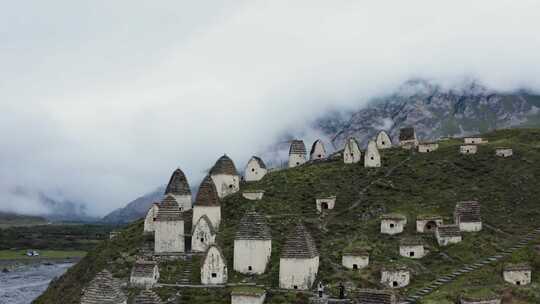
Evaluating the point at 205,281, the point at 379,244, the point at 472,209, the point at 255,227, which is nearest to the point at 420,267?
the point at 379,244

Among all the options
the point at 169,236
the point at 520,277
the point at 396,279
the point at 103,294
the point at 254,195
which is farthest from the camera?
the point at 254,195

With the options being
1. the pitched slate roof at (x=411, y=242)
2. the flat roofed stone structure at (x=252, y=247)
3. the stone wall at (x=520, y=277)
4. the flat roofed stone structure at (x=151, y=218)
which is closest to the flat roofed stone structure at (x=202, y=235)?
the flat roofed stone structure at (x=252, y=247)

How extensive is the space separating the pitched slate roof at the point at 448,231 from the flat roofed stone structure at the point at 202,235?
2156 centimetres

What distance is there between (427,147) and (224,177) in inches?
1055

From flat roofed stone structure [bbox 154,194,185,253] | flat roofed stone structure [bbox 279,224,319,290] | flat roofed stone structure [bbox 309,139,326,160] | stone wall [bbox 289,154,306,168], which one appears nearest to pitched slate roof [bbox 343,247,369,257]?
flat roofed stone structure [bbox 279,224,319,290]

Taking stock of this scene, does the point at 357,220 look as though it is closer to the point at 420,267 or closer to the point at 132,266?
the point at 420,267

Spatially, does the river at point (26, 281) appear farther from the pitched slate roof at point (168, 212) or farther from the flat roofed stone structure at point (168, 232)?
the pitched slate roof at point (168, 212)

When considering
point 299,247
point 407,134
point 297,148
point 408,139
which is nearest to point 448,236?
point 299,247

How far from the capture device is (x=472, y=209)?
57688mm

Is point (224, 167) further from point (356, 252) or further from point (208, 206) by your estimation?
point (356, 252)

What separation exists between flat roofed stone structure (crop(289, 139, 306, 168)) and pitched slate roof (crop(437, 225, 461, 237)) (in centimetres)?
3453

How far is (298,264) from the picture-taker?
50938mm

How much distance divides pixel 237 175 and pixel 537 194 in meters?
34.0

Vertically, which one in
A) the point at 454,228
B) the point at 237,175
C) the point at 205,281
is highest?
the point at 237,175
